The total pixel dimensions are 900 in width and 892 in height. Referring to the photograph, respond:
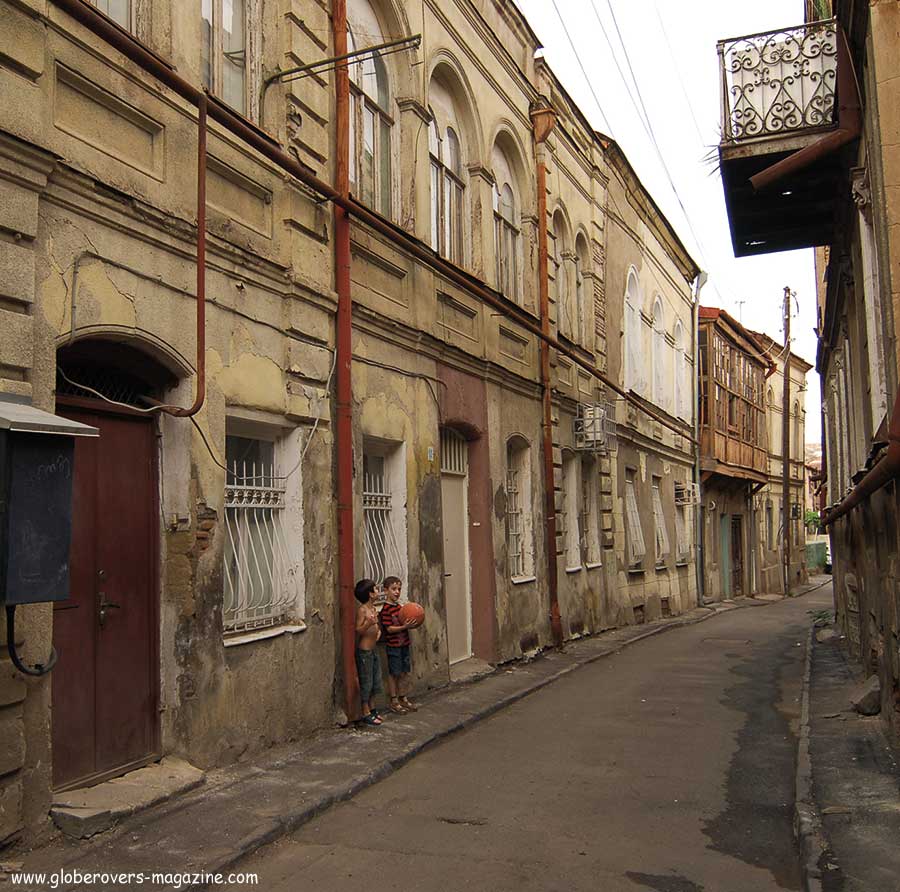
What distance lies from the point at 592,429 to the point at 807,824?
10.5 metres

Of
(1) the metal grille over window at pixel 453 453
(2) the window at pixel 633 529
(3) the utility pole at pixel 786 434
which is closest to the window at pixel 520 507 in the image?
(1) the metal grille over window at pixel 453 453

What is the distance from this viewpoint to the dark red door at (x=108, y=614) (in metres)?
6.05

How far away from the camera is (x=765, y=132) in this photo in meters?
9.53

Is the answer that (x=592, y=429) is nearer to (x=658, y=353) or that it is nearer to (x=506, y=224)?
(x=506, y=224)

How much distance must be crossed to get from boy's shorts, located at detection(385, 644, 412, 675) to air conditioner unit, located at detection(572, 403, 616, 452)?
754cm

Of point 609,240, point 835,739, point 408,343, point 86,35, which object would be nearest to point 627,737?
point 835,739

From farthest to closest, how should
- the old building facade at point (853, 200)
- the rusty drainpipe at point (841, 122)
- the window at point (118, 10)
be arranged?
the rusty drainpipe at point (841, 122) < the old building facade at point (853, 200) < the window at point (118, 10)

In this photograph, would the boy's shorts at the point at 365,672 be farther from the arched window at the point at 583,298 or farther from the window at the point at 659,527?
the window at the point at 659,527

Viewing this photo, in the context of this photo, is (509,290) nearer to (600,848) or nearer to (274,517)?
(274,517)

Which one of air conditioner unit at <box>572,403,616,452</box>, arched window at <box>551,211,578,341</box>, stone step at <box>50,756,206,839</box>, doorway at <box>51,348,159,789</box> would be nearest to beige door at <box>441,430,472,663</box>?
air conditioner unit at <box>572,403,616,452</box>

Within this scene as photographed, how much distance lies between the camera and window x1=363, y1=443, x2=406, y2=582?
9812 millimetres

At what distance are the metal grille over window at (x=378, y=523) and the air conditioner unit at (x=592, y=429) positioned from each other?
257 inches

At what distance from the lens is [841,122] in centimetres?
895

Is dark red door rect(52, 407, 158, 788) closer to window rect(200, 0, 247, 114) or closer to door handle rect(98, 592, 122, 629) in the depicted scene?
door handle rect(98, 592, 122, 629)
